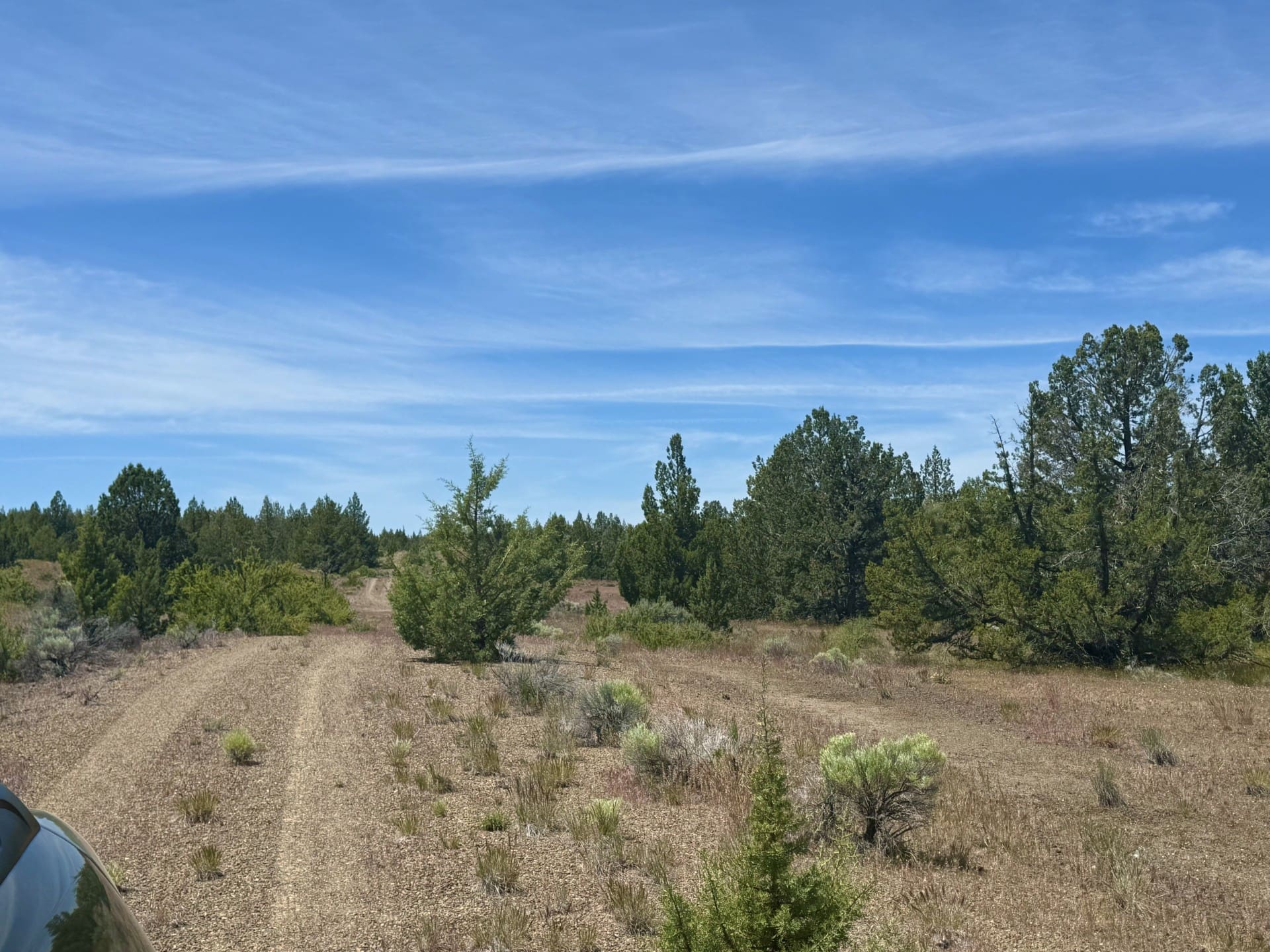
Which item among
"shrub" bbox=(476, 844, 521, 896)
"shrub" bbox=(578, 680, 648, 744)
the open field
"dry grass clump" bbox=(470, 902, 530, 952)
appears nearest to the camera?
"dry grass clump" bbox=(470, 902, 530, 952)

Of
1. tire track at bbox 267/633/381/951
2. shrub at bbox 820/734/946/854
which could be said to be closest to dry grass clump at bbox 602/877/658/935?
tire track at bbox 267/633/381/951

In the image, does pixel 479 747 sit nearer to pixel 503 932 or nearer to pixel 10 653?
pixel 503 932

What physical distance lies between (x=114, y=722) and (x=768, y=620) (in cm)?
3419

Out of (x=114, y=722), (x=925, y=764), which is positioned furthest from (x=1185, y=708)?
(x=114, y=722)

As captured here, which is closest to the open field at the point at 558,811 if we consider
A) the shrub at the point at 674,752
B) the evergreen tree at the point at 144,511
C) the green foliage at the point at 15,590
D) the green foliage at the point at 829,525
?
the shrub at the point at 674,752

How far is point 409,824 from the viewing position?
28.9ft

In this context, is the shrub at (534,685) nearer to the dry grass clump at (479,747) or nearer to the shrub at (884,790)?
the dry grass clump at (479,747)

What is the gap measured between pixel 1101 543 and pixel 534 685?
1651 centimetres

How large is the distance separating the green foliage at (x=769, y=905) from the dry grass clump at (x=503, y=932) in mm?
1619

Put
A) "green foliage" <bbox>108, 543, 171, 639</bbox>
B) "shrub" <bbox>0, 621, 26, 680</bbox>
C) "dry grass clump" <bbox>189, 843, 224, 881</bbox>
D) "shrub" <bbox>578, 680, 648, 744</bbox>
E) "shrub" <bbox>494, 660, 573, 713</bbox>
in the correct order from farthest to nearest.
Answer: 1. "green foliage" <bbox>108, 543, 171, 639</bbox>
2. "shrub" <bbox>0, 621, 26, 680</bbox>
3. "shrub" <bbox>494, 660, 573, 713</bbox>
4. "shrub" <bbox>578, 680, 648, 744</bbox>
5. "dry grass clump" <bbox>189, 843, 224, 881</bbox>

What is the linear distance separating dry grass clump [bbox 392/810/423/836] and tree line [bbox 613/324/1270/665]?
19.9 meters

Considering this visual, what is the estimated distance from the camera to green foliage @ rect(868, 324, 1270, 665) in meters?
24.1

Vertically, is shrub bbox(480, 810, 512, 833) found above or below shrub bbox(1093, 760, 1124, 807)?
above

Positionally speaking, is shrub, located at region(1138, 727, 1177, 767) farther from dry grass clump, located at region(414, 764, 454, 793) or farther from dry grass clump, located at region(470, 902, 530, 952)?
dry grass clump, located at region(470, 902, 530, 952)
